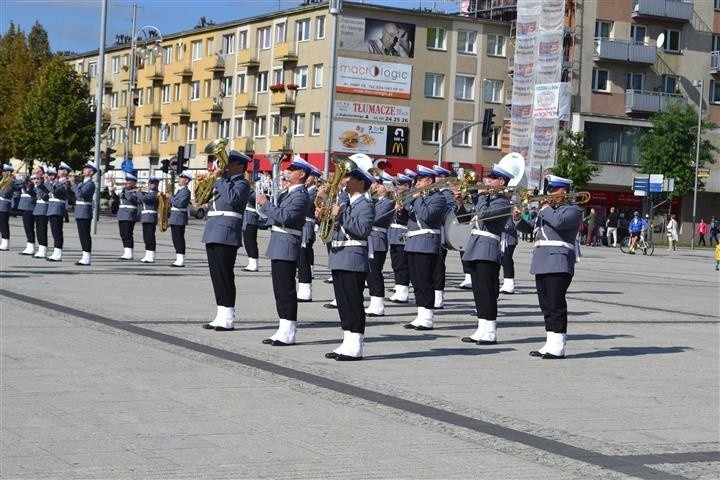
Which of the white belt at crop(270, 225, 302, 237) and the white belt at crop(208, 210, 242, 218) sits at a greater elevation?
the white belt at crop(208, 210, 242, 218)

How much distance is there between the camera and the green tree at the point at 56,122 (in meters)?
74.2

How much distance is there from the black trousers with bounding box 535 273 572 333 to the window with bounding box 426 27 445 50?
64.1m

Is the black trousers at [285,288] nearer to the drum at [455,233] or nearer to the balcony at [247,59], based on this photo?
the drum at [455,233]

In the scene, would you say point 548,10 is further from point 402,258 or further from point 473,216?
point 473,216

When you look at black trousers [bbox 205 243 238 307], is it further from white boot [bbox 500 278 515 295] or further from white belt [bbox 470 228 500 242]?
white boot [bbox 500 278 515 295]

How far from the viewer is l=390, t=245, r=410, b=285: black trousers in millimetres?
19203

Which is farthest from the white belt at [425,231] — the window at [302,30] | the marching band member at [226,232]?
the window at [302,30]

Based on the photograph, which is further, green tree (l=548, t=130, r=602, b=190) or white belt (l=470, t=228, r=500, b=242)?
green tree (l=548, t=130, r=602, b=190)

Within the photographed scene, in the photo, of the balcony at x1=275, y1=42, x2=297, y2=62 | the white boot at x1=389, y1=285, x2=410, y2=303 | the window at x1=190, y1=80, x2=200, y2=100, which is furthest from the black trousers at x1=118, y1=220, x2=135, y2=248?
the window at x1=190, y1=80, x2=200, y2=100

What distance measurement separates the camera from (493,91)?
259 feet

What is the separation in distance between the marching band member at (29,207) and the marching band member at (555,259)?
50.1 feet

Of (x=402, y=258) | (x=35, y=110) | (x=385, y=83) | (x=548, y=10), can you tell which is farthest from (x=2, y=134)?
(x=402, y=258)

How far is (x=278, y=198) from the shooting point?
14.0m

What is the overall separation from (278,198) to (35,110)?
63.3 metres
